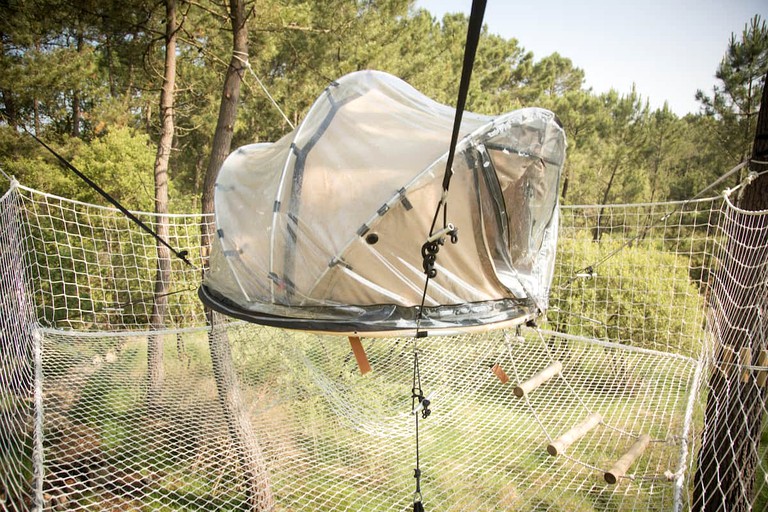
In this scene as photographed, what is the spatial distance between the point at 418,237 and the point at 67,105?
7.78 meters

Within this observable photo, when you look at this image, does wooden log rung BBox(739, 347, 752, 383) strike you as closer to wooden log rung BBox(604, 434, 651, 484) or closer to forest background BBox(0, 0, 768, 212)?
wooden log rung BBox(604, 434, 651, 484)

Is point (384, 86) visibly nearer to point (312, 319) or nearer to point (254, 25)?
point (312, 319)

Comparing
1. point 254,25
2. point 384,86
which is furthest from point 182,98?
point 384,86

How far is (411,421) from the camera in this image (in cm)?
293

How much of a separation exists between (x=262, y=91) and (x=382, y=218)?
21.4ft

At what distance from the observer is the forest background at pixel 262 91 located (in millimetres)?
4723

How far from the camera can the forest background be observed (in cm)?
472

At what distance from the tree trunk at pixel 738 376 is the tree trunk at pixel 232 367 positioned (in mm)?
2093

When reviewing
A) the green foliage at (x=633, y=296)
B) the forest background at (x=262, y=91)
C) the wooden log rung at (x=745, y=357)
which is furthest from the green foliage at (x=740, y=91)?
the wooden log rung at (x=745, y=357)

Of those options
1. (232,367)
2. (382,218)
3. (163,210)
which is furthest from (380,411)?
(163,210)

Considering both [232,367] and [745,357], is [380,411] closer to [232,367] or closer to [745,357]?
[232,367]

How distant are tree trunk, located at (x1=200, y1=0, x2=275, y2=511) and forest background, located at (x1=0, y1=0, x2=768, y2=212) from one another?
165mm

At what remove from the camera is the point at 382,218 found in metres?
1.66

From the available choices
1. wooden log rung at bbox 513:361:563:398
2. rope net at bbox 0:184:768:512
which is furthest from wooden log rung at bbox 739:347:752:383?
wooden log rung at bbox 513:361:563:398
